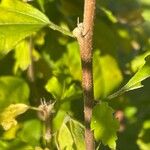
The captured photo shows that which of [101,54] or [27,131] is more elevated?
[101,54]

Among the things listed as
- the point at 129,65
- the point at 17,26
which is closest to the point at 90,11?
the point at 17,26

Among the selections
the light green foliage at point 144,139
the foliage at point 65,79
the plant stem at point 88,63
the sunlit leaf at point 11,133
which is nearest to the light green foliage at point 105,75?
the foliage at point 65,79

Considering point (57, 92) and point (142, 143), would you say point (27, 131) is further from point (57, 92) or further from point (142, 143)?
point (142, 143)

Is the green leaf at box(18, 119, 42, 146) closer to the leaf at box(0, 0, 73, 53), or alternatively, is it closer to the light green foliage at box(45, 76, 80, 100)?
the light green foliage at box(45, 76, 80, 100)

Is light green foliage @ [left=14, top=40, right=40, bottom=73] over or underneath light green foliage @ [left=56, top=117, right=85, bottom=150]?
over

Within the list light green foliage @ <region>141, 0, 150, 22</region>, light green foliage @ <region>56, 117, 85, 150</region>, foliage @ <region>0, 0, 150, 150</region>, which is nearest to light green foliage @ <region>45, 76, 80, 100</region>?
foliage @ <region>0, 0, 150, 150</region>

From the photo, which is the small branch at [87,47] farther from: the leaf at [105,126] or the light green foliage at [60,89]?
the light green foliage at [60,89]

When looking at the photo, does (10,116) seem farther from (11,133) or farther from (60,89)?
(11,133)
